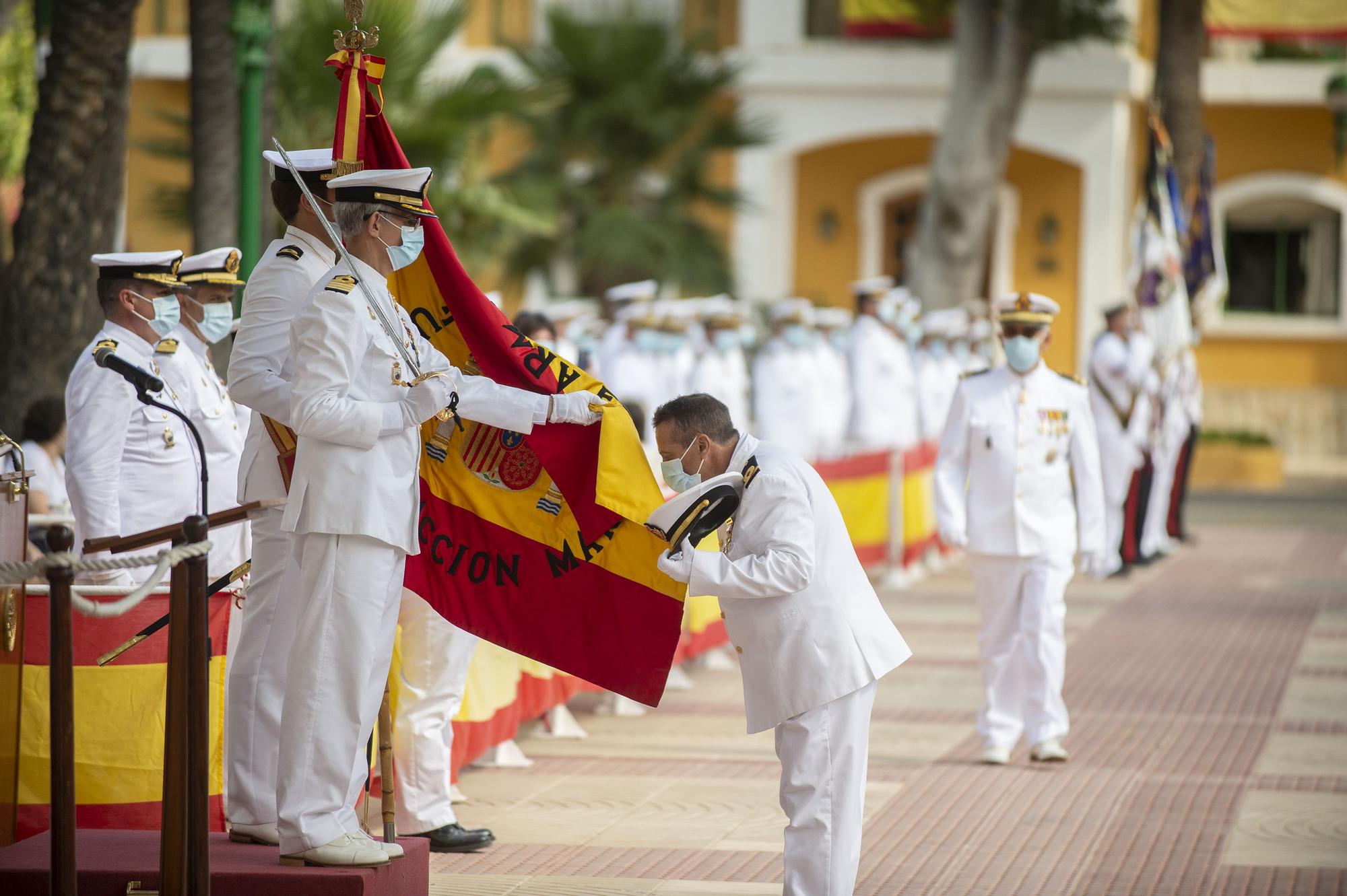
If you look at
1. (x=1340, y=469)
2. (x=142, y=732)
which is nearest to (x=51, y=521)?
(x=142, y=732)

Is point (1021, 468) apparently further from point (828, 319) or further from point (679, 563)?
point (828, 319)

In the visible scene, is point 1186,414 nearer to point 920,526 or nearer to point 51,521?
point 920,526

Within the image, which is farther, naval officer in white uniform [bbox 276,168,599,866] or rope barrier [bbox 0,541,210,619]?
naval officer in white uniform [bbox 276,168,599,866]

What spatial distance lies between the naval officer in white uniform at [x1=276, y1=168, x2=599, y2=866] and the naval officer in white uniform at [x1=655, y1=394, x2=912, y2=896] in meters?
0.78

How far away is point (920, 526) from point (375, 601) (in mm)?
11732

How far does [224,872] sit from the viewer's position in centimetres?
522

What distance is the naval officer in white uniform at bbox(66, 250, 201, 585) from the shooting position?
649cm

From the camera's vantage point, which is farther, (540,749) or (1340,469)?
(1340,469)

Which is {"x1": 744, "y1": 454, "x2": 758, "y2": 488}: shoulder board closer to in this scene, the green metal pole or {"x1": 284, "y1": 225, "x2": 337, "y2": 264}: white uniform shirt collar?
{"x1": 284, "y1": 225, "x2": 337, "y2": 264}: white uniform shirt collar

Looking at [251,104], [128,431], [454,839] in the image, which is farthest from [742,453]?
[251,104]

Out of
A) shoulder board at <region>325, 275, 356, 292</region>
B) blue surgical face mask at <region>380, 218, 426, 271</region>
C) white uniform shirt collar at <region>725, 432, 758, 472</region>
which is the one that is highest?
blue surgical face mask at <region>380, 218, 426, 271</region>

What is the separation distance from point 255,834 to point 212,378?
2.14m

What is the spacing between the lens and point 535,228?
2028 centimetres

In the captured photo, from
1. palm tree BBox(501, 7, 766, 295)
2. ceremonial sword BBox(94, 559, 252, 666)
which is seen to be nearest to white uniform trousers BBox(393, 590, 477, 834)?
ceremonial sword BBox(94, 559, 252, 666)
